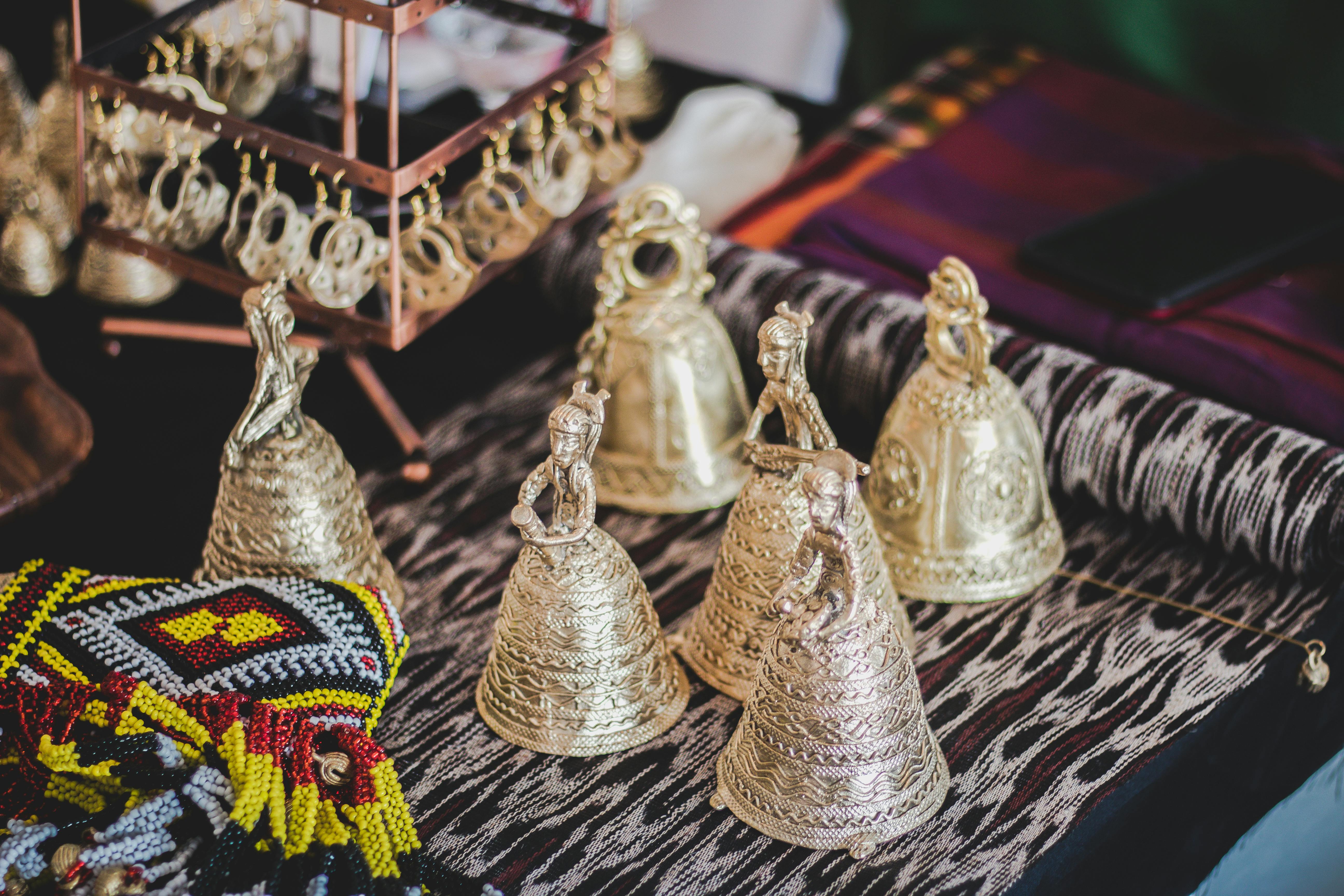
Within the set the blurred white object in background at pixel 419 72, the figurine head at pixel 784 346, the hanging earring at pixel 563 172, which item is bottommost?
the blurred white object in background at pixel 419 72

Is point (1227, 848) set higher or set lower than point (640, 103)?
lower

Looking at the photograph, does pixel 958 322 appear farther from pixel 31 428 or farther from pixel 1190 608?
pixel 31 428

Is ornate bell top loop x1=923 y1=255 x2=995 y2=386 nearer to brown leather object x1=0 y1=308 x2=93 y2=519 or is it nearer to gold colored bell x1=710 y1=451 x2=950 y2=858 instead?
gold colored bell x1=710 y1=451 x2=950 y2=858

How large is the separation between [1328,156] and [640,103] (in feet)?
2.47

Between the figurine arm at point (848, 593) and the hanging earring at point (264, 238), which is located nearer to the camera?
the figurine arm at point (848, 593)

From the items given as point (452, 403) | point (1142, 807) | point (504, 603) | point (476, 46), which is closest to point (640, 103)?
point (476, 46)

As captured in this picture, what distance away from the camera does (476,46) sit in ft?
4.82

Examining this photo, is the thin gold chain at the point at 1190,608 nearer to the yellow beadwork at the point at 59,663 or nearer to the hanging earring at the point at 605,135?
the hanging earring at the point at 605,135

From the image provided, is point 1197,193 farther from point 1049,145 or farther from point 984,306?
point 984,306

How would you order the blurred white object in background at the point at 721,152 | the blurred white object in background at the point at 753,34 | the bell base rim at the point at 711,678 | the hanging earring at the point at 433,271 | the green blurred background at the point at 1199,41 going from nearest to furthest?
the bell base rim at the point at 711,678, the hanging earring at the point at 433,271, the blurred white object in background at the point at 721,152, the green blurred background at the point at 1199,41, the blurred white object in background at the point at 753,34

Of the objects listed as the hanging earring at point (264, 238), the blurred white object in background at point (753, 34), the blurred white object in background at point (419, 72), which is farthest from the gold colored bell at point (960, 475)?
the blurred white object in background at point (753, 34)

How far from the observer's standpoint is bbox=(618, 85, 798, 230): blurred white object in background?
1.51m

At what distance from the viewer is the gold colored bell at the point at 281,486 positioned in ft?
2.88

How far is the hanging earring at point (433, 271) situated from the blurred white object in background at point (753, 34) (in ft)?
5.53
